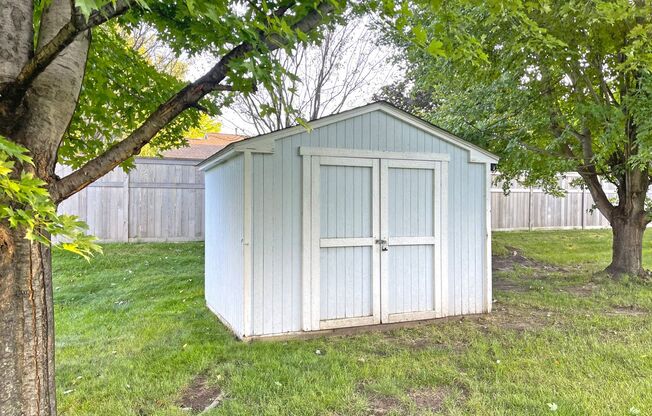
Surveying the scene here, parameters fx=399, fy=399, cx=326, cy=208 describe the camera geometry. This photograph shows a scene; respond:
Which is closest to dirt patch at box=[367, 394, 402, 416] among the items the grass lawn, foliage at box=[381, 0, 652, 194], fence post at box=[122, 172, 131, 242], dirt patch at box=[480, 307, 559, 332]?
the grass lawn

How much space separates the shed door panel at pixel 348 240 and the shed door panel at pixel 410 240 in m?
0.15

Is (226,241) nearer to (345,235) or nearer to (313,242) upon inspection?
(313,242)

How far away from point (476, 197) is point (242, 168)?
2.81 metres

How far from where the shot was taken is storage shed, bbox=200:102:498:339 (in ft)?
13.1

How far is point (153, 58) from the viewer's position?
9.77 meters

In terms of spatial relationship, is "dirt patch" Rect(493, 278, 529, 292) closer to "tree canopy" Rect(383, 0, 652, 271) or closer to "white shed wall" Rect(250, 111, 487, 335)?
"tree canopy" Rect(383, 0, 652, 271)

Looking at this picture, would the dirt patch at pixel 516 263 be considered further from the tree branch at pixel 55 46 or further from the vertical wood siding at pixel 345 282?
the tree branch at pixel 55 46

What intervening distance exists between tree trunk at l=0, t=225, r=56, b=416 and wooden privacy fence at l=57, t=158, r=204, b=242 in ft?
22.8

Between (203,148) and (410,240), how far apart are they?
35.0ft

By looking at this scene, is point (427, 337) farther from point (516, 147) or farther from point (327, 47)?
point (327, 47)

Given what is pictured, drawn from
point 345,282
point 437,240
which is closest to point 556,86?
point 437,240

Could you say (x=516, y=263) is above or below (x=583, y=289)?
above

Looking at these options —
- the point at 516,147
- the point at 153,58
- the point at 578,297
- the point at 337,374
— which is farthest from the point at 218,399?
the point at 153,58

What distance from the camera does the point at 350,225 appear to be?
14.1 ft
